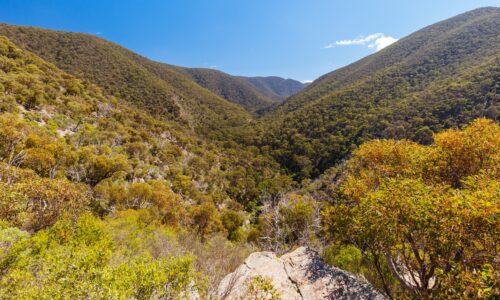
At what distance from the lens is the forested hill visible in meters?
52.2

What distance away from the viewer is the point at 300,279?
826 centimetres

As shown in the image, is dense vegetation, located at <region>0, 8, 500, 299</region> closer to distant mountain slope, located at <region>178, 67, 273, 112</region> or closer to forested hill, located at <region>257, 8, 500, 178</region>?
forested hill, located at <region>257, 8, 500, 178</region>

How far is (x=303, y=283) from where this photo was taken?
8.05 metres

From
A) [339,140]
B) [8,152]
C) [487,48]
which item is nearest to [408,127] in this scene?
[339,140]

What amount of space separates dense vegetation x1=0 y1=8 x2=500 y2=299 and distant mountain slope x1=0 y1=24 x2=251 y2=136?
0.65 metres

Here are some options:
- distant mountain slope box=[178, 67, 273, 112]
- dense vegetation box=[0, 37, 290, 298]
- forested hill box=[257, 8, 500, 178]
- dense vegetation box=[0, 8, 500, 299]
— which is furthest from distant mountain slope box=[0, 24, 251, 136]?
distant mountain slope box=[178, 67, 273, 112]

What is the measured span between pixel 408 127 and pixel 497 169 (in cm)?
5866

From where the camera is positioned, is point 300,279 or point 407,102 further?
point 407,102

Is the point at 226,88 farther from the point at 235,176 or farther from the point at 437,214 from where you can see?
the point at 437,214

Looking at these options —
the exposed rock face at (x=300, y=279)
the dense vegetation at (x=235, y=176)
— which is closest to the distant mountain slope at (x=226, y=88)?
the dense vegetation at (x=235, y=176)

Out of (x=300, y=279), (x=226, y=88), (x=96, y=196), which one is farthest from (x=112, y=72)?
(x=226, y=88)

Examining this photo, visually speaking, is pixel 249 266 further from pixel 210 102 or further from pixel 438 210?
pixel 210 102

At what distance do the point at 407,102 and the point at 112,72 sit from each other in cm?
9464

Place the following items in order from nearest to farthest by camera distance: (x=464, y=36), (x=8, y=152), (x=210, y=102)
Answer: (x=8, y=152)
(x=464, y=36)
(x=210, y=102)
